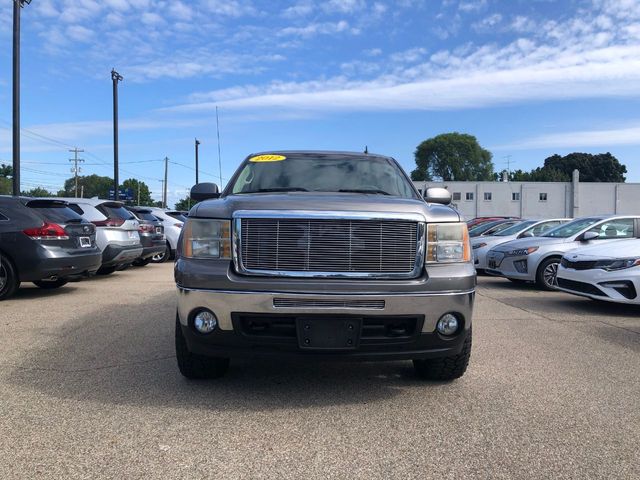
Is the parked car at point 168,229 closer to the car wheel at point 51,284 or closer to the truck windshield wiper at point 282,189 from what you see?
the car wheel at point 51,284

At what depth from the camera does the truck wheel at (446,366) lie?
4.22m

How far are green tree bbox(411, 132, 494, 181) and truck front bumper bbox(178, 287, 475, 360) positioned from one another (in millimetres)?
110069

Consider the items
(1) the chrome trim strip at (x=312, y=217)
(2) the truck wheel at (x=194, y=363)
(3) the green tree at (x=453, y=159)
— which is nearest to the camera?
(1) the chrome trim strip at (x=312, y=217)

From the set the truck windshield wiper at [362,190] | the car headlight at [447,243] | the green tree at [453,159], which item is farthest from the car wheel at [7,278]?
the green tree at [453,159]

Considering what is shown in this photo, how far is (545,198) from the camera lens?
2790 inches

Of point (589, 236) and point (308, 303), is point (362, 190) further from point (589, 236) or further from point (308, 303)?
point (589, 236)

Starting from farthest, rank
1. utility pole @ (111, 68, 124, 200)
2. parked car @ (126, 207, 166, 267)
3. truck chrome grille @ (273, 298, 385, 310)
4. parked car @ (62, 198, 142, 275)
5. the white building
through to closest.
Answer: the white building < utility pole @ (111, 68, 124, 200) < parked car @ (126, 207, 166, 267) < parked car @ (62, 198, 142, 275) < truck chrome grille @ (273, 298, 385, 310)

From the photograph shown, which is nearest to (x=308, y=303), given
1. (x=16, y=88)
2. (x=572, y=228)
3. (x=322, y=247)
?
(x=322, y=247)

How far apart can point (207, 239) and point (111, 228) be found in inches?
294

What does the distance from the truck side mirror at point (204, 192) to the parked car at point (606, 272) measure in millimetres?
5458

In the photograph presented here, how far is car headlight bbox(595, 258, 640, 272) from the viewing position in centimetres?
745

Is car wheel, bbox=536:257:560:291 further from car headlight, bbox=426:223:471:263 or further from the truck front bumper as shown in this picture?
the truck front bumper

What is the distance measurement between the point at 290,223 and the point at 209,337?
939 millimetres

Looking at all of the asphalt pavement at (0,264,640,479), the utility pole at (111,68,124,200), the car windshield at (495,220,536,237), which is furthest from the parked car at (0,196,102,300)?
the utility pole at (111,68,124,200)
